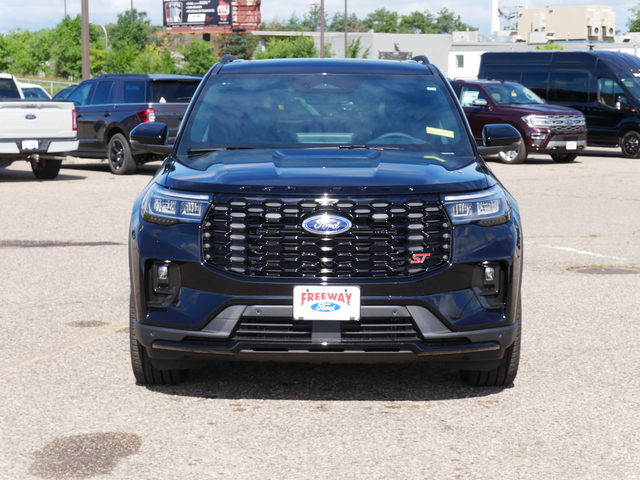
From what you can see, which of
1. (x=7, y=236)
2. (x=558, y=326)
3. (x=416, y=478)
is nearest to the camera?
(x=416, y=478)

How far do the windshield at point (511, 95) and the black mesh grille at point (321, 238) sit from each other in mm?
20163

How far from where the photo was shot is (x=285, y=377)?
18.7ft

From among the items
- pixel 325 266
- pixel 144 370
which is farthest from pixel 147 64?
pixel 325 266

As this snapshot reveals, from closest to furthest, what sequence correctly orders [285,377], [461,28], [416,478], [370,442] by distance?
[416,478] < [370,442] < [285,377] < [461,28]

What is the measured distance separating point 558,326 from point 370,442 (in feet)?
9.42

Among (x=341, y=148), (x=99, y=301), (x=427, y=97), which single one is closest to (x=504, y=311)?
(x=341, y=148)

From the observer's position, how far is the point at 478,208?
5.00 m

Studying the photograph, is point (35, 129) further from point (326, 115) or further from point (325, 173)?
point (325, 173)

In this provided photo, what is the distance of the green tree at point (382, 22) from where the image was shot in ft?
586

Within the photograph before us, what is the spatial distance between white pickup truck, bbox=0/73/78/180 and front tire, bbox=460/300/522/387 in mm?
13062

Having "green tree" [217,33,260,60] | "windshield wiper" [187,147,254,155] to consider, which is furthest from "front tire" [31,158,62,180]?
"green tree" [217,33,260,60]

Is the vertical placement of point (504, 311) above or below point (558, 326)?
above

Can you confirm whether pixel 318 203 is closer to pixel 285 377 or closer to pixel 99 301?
pixel 285 377

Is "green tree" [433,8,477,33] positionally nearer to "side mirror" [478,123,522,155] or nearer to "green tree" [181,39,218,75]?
"green tree" [181,39,218,75]
